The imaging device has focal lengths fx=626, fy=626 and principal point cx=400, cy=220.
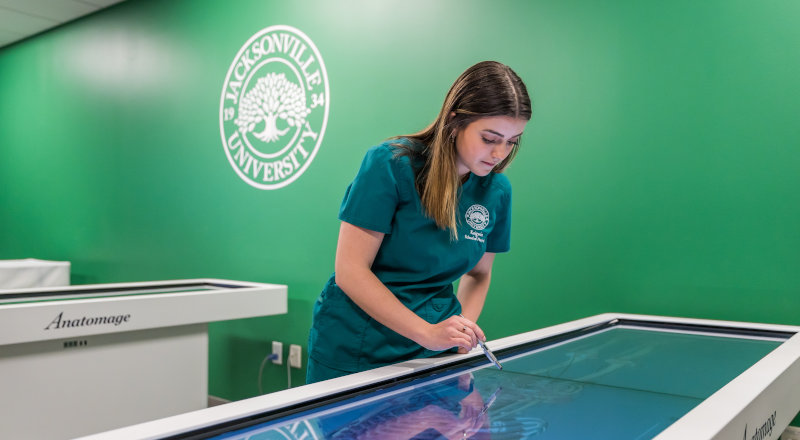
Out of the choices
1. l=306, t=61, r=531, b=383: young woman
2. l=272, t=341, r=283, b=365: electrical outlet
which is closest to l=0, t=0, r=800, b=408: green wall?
l=272, t=341, r=283, b=365: electrical outlet

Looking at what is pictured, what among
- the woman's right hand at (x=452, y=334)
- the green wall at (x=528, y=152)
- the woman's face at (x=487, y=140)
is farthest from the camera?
the green wall at (x=528, y=152)

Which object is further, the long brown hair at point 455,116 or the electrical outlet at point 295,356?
the electrical outlet at point 295,356

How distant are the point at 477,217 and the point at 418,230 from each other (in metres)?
0.16

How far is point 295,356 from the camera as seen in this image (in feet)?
10.6

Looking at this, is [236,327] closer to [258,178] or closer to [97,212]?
[258,178]

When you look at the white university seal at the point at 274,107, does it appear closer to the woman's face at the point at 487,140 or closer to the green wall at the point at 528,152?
the green wall at the point at 528,152

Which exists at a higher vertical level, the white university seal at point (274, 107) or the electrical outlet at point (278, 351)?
the white university seal at point (274, 107)

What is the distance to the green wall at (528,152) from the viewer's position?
6.51 ft

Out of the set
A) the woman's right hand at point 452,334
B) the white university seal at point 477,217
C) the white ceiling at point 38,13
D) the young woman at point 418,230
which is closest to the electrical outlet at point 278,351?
the young woman at point 418,230

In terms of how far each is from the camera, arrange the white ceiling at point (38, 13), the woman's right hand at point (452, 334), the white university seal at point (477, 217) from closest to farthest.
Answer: the woman's right hand at point (452, 334), the white university seal at point (477, 217), the white ceiling at point (38, 13)

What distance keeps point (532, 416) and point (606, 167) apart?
4.95ft

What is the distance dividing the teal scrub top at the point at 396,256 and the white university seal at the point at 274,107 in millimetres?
1874

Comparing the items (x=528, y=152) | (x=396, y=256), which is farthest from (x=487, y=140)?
(x=528, y=152)

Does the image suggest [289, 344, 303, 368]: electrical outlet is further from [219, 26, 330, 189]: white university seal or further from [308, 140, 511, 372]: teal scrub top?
[308, 140, 511, 372]: teal scrub top
